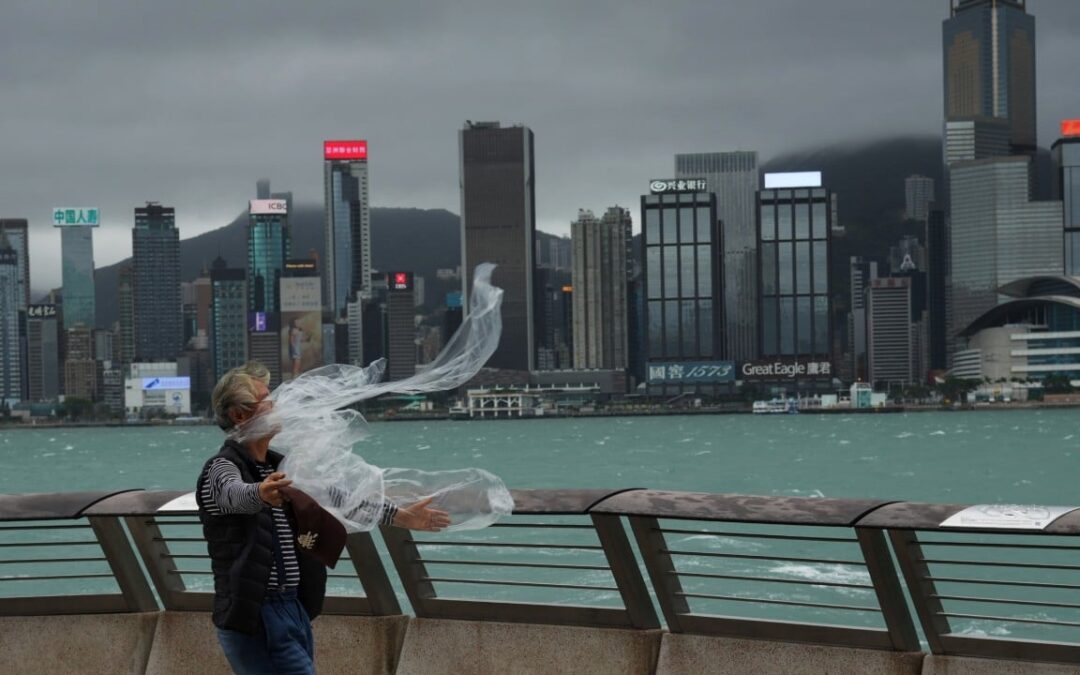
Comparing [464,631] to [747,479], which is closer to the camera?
[464,631]

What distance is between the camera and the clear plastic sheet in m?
5.02

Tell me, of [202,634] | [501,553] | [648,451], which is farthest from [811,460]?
[202,634]

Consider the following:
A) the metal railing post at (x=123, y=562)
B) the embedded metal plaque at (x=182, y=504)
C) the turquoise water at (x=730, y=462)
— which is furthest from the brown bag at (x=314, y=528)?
the turquoise water at (x=730, y=462)

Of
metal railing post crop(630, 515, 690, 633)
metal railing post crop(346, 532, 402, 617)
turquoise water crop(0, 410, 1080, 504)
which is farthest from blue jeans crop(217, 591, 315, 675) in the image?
turquoise water crop(0, 410, 1080, 504)

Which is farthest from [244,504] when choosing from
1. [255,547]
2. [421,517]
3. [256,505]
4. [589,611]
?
[589,611]

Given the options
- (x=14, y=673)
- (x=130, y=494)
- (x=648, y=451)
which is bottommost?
(x=648, y=451)

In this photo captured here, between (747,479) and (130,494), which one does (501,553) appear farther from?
(747,479)

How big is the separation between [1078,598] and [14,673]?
2096 cm

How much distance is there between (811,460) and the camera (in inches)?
3322

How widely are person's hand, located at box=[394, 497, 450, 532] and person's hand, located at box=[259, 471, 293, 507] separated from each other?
0.42 m

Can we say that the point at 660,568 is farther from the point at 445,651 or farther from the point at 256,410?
the point at 256,410

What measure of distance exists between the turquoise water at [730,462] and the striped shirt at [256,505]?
4824 cm

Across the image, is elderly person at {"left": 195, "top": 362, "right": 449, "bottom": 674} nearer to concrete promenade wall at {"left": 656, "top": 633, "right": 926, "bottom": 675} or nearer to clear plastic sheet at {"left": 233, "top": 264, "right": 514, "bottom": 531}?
clear plastic sheet at {"left": 233, "top": 264, "right": 514, "bottom": 531}

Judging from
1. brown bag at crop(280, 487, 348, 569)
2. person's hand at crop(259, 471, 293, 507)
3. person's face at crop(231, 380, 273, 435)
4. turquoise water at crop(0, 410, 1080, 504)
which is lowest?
turquoise water at crop(0, 410, 1080, 504)
